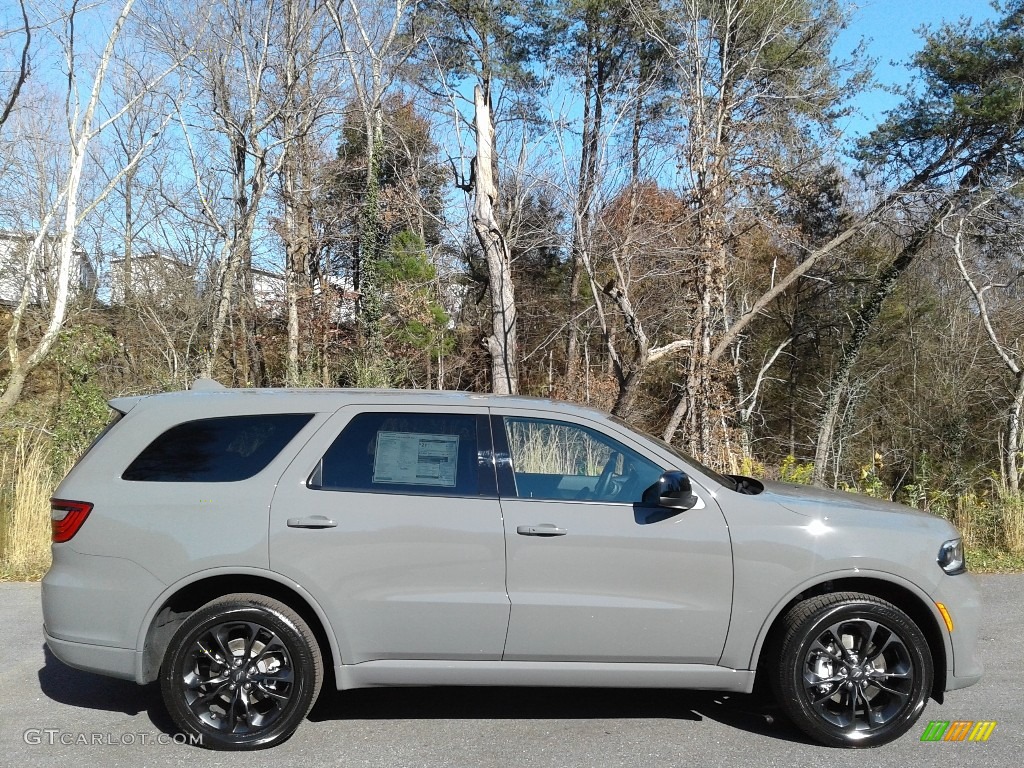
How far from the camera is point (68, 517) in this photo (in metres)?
4.25

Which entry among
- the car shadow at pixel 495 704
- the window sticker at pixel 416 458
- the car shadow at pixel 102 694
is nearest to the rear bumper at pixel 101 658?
the car shadow at pixel 102 694

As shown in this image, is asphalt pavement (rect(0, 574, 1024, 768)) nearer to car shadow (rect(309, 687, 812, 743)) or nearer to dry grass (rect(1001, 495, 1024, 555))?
car shadow (rect(309, 687, 812, 743))

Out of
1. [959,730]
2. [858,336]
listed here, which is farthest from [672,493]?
[858,336]

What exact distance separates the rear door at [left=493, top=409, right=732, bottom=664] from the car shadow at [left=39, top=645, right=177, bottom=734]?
6.57 feet

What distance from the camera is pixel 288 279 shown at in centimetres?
2155

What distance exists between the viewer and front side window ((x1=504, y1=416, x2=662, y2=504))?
14.2 ft

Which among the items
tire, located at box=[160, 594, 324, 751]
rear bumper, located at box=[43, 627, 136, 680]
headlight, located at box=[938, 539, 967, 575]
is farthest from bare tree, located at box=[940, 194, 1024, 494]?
rear bumper, located at box=[43, 627, 136, 680]

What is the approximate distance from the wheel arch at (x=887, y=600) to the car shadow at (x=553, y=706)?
0.40m

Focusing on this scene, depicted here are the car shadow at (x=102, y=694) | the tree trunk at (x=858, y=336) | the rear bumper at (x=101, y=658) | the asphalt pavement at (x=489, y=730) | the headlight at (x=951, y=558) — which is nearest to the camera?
the asphalt pavement at (x=489, y=730)

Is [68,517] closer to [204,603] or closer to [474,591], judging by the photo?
[204,603]

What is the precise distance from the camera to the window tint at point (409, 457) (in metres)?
4.29

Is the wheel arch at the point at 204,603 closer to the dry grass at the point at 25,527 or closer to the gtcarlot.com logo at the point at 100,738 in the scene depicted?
the gtcarlot.com logo at the point at 100,738

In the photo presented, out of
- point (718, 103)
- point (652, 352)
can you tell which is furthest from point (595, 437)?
point (718, 103)

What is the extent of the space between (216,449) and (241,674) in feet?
3.69
